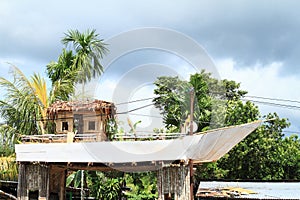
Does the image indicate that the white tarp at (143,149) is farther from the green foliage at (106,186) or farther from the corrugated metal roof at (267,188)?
the green foliage at (106,186)

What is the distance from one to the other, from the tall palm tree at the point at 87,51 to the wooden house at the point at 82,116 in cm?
309

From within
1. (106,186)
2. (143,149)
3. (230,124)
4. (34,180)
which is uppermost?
(230,124)

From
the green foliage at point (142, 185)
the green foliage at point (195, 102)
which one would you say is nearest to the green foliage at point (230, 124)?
the green foliage at point (195, 102)

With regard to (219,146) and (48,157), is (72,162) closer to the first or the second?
(48,157)

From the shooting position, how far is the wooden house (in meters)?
11.5

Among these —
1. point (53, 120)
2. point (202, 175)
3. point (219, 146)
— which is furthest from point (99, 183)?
point (219, 146)

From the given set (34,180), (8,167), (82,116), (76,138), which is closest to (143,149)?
(76,138)

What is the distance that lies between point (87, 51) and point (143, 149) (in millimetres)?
8520

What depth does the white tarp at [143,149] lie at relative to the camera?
7.33 metres

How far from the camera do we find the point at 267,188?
38.1ft

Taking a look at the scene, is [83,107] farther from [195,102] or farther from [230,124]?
[230,124]

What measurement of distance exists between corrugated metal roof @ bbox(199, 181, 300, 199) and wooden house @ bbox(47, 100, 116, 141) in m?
3.74

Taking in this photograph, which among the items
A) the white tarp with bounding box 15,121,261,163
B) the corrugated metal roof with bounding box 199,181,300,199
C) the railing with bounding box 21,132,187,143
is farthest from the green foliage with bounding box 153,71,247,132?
the white tarp with bounding box 15,121,261,163

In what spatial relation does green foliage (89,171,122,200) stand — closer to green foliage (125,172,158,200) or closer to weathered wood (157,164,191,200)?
green foliage (125,172,158,200)
